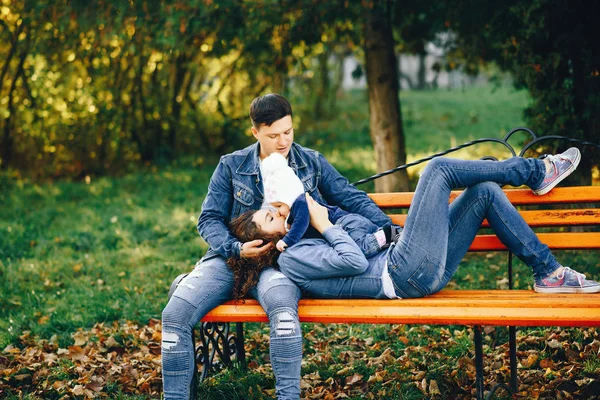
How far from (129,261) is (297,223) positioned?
3.27m

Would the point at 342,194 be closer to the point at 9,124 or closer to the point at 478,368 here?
the point at 478,368

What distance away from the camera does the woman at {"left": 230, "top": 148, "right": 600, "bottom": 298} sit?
342cm

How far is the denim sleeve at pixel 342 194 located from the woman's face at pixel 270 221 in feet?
1.80

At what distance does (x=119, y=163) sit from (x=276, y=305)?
833 cm

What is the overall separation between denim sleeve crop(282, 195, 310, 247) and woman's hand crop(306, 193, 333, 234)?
0.12 metres

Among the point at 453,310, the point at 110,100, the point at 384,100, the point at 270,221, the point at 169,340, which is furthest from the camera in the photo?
the point at 110,100

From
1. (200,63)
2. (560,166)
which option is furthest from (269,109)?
(200,63)

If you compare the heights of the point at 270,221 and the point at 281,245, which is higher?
the point at 270,221

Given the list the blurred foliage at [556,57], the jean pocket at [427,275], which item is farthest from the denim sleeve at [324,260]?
the blurred foliage at [556,57]

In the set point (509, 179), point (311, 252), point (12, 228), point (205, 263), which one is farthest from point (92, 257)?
point (509, 179)

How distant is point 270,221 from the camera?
3.64 metres

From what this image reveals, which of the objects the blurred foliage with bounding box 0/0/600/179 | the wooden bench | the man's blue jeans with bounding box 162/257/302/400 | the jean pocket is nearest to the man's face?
the man's blue jeans with bounding box 162/257/302/400

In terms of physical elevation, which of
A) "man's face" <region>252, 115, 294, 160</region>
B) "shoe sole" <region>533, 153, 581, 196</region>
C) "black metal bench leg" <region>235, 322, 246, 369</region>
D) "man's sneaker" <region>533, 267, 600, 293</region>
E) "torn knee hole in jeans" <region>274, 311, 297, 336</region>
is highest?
"man's face" <region>252, 115, 294, 160</region>

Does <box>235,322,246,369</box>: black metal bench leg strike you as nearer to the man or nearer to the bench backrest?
the man
